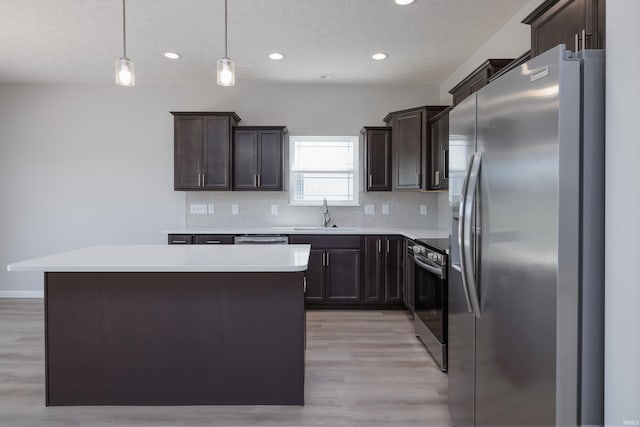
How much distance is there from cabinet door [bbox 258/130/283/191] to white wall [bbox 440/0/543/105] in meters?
2.23

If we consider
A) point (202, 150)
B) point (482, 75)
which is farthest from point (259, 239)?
point (482, 75)

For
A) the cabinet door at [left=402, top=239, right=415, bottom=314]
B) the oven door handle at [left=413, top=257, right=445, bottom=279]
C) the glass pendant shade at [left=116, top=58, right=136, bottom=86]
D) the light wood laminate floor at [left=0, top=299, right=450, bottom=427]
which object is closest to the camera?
the light wood laminate floor at [left=0, top=299, right=450, bottom=427]

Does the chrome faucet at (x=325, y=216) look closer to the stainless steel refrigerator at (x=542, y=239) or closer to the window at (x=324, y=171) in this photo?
the window at (x=324, y=171)

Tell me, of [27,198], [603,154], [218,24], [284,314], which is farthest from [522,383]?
[27,198]

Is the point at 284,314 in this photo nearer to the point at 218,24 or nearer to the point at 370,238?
the point at 370,238

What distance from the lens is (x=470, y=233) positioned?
163 centimetres

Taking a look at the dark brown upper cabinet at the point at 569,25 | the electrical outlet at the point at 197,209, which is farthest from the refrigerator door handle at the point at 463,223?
the electrical outlet at the point at 197,209

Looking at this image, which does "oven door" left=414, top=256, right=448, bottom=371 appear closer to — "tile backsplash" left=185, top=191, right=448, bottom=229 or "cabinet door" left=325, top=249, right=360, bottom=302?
"cabinet door" left=325, top=249, right=360, bottom=302

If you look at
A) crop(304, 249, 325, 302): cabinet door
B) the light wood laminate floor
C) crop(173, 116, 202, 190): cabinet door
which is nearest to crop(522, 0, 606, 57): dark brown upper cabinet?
the light wood laminate floor

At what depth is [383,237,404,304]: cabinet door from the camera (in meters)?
4.32

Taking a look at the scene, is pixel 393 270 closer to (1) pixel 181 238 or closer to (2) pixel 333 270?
(2) pixel 333 270

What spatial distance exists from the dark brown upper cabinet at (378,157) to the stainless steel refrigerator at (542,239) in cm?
300

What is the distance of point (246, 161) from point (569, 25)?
349cm

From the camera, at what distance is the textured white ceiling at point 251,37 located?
3004 millimetres
